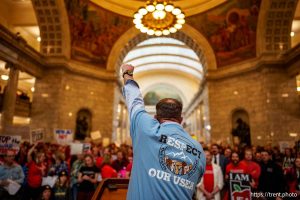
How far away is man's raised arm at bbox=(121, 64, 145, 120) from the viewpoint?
185 centimetres

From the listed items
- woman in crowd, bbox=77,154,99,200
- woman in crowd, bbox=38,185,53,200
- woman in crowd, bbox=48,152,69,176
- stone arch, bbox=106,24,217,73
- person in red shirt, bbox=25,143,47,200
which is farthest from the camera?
stone arch, bbox=106,24,217,73

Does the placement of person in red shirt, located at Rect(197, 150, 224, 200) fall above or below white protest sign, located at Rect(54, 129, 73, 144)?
below

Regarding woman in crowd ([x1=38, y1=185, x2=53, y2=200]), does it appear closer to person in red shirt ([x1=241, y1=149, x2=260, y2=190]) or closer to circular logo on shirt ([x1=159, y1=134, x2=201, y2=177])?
person in red shirt ([x1=241, y1=149, x2=260, y2=190])

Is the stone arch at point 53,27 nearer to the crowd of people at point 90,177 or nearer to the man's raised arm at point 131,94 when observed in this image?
the crowd of people at point 90,177

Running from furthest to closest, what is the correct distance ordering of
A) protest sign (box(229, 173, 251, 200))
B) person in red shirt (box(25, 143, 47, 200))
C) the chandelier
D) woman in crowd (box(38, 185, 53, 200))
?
the chandelier, person in red shirt (box(25, 143, 47, 200)), woman in crowd (box(38, 185, 53, 200)), protest sign (box(229, 173, 251, 200))

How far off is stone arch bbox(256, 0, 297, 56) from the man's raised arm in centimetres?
1655

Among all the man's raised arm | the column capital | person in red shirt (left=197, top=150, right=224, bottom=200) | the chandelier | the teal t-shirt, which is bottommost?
person in red shirt (left=197, top=150, right=224, bottom=200)

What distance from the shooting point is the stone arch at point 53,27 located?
1609cm

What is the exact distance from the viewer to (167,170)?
5.42 feet

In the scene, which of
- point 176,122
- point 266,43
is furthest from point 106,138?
point 176,122

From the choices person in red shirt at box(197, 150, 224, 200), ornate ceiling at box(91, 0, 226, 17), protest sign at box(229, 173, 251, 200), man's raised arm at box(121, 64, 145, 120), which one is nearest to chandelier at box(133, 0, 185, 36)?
ornate ceiling at box(91, 0, 226, 17)

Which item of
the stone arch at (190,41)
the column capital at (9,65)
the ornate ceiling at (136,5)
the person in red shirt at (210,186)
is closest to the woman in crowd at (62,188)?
the person in red shirt at (210,186)

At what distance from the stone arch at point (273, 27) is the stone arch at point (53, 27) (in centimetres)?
1292

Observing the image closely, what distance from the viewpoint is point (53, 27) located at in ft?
56.1
